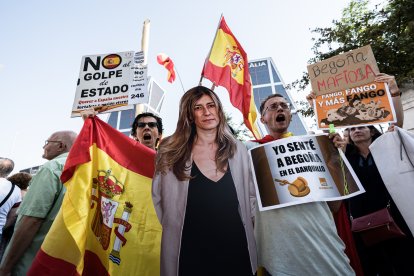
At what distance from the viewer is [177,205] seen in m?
1.77

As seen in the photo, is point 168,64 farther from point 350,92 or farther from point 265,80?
point 265,80

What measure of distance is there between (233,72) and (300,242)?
362cm

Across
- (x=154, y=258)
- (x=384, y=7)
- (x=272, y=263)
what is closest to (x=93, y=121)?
(x=154, y=258)

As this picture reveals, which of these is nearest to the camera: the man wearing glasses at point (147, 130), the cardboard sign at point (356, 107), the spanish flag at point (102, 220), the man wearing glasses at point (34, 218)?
the spanish flag at point (102, 220)

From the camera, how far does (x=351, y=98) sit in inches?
99.5

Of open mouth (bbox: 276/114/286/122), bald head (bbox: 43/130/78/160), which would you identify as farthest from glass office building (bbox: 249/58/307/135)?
open mouth (bbox: 276/114/286/122)

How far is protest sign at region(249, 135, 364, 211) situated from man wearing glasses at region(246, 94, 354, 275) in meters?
0.08

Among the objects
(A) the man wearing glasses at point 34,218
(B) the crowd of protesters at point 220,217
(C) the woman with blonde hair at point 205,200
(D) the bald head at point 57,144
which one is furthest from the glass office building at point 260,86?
(C) the woman with blonde hair at point 205,200

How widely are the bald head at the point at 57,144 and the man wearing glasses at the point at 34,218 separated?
476 millimetres

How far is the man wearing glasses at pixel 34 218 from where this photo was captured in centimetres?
223

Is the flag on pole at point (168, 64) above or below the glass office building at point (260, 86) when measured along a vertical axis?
below

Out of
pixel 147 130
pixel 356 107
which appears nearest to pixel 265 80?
pixel 147 130

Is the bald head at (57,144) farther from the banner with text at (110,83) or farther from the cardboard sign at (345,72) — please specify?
the cardboard sign at (345,72)

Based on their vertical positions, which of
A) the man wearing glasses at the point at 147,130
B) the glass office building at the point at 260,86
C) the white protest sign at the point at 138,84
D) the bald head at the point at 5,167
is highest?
the glass office building at the point at 260,86
